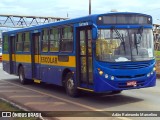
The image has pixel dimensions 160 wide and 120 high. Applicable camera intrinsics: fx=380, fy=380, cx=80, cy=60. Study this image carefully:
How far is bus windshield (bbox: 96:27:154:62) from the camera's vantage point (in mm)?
11297

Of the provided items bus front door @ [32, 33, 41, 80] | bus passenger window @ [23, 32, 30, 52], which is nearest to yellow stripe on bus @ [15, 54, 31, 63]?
bus passenger window @ [23, 32, 30, 52]

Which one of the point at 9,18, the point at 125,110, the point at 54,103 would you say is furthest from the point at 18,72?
the point at 9,18

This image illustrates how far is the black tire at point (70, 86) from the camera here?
12.9 meters

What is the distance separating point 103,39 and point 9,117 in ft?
12.1

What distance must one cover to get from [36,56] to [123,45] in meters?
6.06

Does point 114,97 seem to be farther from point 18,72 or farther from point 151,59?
point 18,72

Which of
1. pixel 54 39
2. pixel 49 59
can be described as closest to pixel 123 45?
pixel 54 39

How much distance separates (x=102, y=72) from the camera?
36.7 feet

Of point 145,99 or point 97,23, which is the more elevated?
point 97,23

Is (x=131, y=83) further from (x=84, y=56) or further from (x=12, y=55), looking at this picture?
(x=12, y=55)

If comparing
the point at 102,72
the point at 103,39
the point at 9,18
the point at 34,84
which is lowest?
the point at 34,84

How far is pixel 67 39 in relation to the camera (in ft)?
43.6

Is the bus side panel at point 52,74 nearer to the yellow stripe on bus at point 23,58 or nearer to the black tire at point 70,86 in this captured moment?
the black tire at point 70,86

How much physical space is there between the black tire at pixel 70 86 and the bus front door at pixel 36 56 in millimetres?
3004
